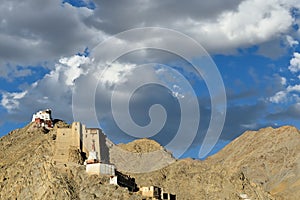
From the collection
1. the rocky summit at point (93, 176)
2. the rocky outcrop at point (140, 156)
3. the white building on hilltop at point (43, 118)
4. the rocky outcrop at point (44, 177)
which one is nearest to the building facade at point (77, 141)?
the rocky summit at point (93, 176)

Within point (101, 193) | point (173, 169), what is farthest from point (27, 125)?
point (101, 193)

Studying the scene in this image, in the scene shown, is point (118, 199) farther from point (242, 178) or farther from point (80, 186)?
point (242, 178)

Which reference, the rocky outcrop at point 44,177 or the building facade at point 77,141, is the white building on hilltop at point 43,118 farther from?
the building facade at point 77,141

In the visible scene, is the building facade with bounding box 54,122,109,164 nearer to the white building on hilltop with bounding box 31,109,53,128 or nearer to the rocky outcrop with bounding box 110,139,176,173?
the rocky outcrop with bounding box 110,139,176,173

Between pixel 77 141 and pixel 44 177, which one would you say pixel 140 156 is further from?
pixel 44 177

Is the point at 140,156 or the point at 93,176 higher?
the point at 140,156

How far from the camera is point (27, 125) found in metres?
172

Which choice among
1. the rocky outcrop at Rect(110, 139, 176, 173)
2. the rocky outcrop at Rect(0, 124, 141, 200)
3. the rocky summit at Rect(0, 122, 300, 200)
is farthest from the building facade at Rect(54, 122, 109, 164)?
the rocky outcrop at Rect(110, 139, 176, 173)

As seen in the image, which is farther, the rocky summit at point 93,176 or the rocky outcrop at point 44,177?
the rocky summit at point 93,176

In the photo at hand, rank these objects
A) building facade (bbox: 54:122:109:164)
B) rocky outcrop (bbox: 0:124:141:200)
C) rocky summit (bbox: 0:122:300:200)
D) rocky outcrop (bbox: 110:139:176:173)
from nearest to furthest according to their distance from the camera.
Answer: rocky outcrop (bbox: 0:124:141:200), rocky summit (bbox: 0:122:300:200), building facade (bbox: 54:122:109:164), rocky outcrop (bbox: 110:139:176:173)

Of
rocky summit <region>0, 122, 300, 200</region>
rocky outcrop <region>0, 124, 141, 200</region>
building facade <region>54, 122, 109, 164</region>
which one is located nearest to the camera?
rocky outcrop <region>0, 124, 141, 200</region>

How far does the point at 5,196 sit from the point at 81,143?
2082 centimetres

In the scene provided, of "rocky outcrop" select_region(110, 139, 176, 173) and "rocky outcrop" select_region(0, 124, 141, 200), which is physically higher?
"rocky outcrop" select_region(110, 139, 176, 173)

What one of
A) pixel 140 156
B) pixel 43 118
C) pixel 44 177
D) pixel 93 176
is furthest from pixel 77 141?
pixel 140 156
